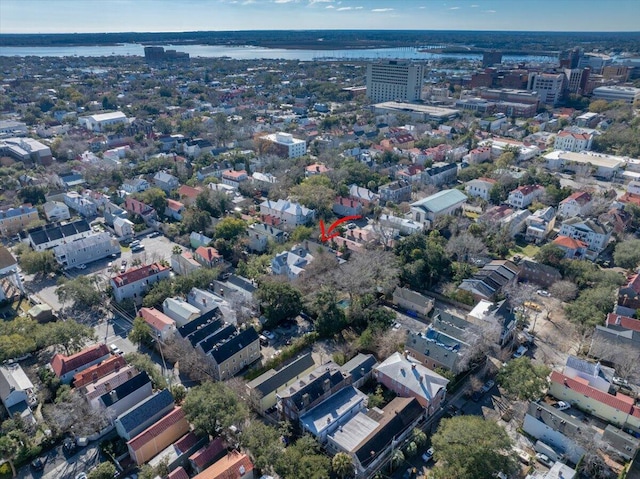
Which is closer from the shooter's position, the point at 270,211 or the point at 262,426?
the point at 262,426

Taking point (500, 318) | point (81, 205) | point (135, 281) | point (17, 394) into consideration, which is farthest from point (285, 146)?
point (17, 394)

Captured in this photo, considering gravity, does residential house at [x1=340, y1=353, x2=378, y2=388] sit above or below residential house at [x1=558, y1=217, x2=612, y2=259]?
below

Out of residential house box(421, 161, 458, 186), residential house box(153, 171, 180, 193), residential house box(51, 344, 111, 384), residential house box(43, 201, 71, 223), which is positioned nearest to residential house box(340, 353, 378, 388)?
residential house box(51, 344, 111, 384)

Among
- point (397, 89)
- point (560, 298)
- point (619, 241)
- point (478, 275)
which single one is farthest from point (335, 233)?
point (397, 89)

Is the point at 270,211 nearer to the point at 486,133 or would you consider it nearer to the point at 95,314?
the point at 95,314

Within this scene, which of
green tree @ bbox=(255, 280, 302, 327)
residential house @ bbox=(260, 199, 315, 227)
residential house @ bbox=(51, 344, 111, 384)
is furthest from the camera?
residential house @ bbox=(260, 199, 315, 227)

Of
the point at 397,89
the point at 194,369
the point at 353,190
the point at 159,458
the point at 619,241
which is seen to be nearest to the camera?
the point at 159,458

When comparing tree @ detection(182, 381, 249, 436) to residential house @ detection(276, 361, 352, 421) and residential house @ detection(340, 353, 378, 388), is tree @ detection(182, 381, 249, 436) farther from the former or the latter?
residential house @ detection(340, 353, 378, 388)
